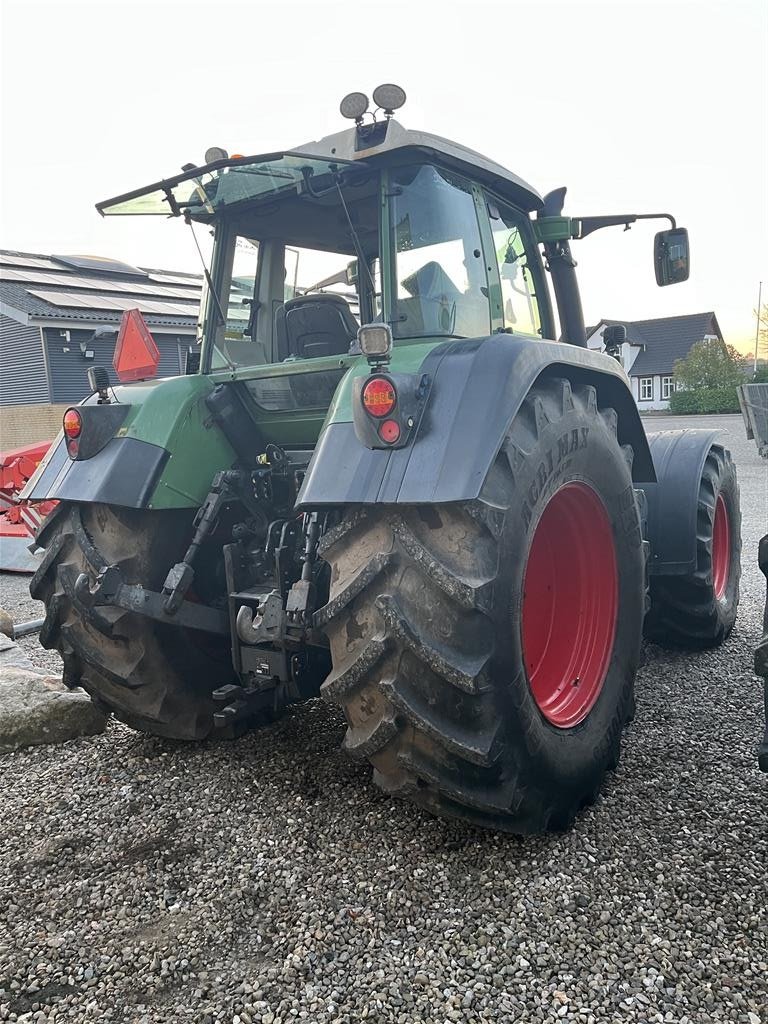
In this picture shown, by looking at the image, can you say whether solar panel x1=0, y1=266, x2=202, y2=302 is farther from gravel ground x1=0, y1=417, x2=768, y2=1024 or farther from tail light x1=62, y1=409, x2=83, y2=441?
gravel ground x1=0, y1=417, x2=768, y2=1024

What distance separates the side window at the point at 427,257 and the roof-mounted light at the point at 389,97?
0.22m

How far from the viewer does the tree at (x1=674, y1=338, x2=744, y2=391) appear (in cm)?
3134

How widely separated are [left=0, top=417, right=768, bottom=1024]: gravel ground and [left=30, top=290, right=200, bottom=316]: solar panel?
1530cm

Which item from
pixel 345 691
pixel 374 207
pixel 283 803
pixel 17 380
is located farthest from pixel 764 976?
pixel 17 380

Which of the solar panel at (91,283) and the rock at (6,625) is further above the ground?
the solar panel at (91,283)

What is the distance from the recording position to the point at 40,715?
3.47 meters

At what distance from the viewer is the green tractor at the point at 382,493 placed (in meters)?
2.10

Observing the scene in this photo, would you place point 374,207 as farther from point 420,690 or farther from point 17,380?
point 17,380

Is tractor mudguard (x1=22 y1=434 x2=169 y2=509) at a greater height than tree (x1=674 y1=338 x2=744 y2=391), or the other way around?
tree (x1=674 y1=338 x2=744 y2=391)

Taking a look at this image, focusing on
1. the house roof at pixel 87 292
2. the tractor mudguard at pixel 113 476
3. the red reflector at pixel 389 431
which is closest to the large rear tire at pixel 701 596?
the red reflector at pixel 389 431

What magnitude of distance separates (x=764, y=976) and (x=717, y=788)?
95 centimetres

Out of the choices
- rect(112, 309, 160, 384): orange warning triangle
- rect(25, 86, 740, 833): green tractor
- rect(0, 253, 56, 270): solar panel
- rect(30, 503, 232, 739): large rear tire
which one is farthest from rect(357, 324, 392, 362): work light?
rect(0, 253, 56, 270): solar panel

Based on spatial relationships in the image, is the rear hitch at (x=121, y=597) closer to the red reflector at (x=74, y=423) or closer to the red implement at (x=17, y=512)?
the red reflector at (x=74, y=423)

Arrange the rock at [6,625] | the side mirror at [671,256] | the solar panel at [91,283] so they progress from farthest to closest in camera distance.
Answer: the solar panel at [91,283]
the rock at [6,625]
the side mirror at [671,256]
